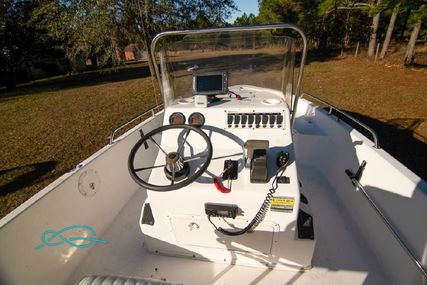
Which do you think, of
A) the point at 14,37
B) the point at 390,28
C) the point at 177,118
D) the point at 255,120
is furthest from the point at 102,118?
the point at 390,28

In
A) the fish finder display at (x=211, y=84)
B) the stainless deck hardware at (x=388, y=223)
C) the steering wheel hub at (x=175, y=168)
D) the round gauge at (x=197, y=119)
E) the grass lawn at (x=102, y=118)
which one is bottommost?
the grass lawn at (x=102, y=118)

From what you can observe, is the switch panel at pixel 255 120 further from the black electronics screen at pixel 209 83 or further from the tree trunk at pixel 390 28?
the tree trunk at pixel 390 28

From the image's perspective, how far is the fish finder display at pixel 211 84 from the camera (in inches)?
79.0

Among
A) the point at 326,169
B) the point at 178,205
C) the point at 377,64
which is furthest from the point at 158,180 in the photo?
the point at 377,64

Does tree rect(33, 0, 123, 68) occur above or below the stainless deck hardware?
above

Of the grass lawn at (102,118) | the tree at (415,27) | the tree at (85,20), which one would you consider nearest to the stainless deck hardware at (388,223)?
the grass lawn at (102,118)

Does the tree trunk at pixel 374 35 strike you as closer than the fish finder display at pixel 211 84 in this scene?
No

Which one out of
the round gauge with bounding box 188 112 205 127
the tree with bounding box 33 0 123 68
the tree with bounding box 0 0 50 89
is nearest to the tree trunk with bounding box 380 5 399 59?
the tree with bounding box 33 0 123 68

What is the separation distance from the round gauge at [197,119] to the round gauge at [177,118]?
0.20ft

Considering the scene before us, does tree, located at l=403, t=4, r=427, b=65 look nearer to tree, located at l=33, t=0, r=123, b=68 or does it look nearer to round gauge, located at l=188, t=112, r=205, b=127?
round gauge, located at l=188, t=112, r=205, b=127

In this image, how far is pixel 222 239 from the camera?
1.72m

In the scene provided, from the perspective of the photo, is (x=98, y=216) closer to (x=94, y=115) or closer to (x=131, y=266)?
(x=131, y=266)

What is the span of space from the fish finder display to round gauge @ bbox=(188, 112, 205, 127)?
213 millimetres

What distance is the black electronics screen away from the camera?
2020 millimetres
